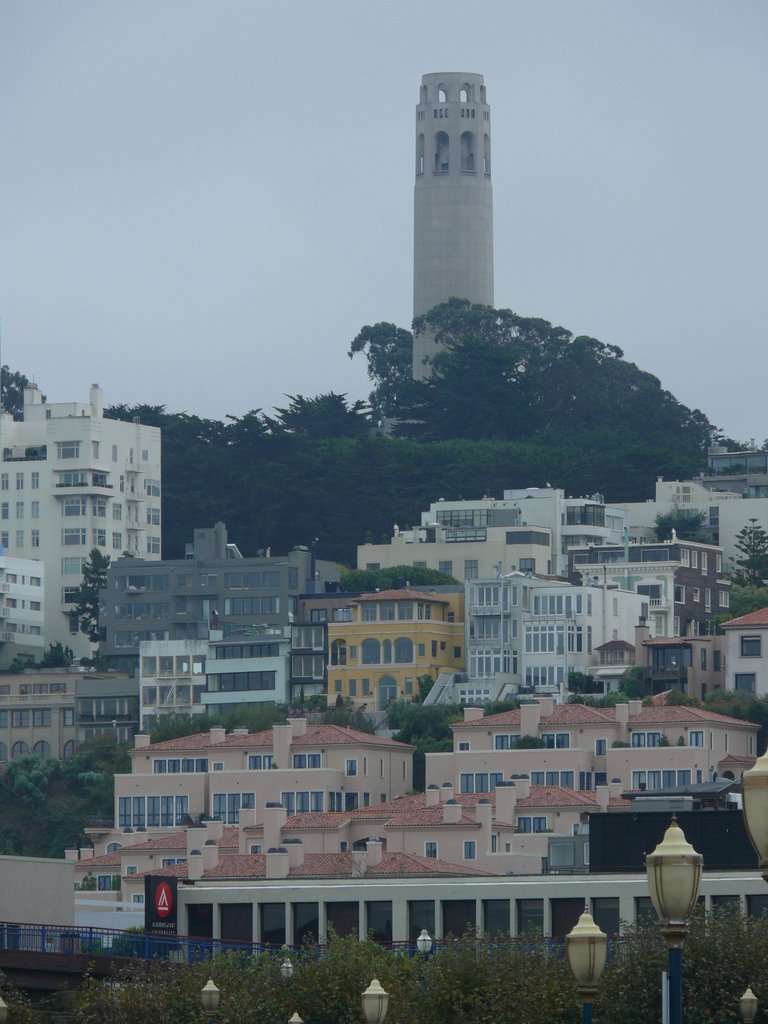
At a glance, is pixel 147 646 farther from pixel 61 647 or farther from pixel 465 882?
pixel 465 882

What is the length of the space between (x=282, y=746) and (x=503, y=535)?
38.0 meters

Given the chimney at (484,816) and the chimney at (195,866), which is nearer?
the chimney at (195,866)

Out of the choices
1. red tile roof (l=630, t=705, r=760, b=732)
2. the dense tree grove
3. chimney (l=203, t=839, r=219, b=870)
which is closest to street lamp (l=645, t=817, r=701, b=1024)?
the dense tree grove

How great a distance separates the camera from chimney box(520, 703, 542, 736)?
122375 mm

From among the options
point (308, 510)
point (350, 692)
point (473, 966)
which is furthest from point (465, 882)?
point (308, 510)

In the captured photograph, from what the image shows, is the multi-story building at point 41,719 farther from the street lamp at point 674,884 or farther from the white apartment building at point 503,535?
the street lamp at point 674,884

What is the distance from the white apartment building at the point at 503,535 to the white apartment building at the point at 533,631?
10.2 m

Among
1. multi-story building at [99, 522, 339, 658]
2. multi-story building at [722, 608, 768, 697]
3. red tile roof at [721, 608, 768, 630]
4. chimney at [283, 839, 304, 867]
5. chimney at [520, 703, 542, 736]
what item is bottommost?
chimney at [283, 839, 304, 867]

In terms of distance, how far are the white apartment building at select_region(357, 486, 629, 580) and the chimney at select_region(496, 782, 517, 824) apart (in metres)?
44.0

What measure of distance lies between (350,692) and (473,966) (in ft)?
294

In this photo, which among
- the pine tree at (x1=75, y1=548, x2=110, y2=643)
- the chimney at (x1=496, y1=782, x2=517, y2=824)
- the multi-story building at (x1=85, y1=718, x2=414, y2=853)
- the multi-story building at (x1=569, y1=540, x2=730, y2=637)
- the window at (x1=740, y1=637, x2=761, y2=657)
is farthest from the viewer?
the pine tree at (x1=75, y1=548, x2=110, y2=643)

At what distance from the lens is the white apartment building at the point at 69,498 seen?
554ft

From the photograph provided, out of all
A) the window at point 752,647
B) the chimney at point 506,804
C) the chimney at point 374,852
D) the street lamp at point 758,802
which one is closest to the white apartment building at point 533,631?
the window at point 752,647

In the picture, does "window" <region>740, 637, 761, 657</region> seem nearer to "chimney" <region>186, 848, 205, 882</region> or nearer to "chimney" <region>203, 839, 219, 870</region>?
"chimney" <region>203, 839, 219, 870</region>
